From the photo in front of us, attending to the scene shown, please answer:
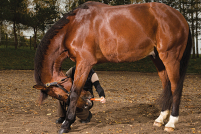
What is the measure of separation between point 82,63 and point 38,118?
1.83m

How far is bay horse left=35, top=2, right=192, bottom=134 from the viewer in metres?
3.07

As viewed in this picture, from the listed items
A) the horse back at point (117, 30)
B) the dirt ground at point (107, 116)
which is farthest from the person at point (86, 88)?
the horse back at point (117, 30)

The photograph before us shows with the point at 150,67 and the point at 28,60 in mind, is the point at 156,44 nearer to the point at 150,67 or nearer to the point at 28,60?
the point at 150,67

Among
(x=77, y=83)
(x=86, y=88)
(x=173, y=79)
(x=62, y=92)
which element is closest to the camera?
(x=77, y=83)

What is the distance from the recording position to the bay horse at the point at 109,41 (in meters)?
3.07

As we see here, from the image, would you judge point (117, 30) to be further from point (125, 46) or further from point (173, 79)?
point (173, 79)

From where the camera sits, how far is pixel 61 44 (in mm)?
3131

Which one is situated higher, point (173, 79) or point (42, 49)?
point (42, 49)

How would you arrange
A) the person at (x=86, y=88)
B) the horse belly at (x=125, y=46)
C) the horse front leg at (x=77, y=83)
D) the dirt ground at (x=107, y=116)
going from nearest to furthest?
the horse front leg at (x=77, y=83) < the horse belly at (x=125, y=46) < the dirt ground at (x=107, y=116) < the person at (x=86, y=88)

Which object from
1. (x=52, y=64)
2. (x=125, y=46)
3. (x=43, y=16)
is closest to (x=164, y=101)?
(x=125, y=46)

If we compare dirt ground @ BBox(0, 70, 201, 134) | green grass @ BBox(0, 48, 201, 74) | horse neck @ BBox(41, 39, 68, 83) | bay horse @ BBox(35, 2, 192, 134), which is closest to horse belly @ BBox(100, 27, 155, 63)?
bay horse @ BBox(35, 2, 192, 134)

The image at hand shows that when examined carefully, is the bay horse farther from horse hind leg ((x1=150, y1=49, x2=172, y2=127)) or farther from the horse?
horse hind leg ((x1=150, y1=49, x2=172, y2=127))

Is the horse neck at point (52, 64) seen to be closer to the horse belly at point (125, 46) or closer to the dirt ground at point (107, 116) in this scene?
the horse belly at point (125, 46)

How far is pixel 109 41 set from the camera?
10.3 ft
